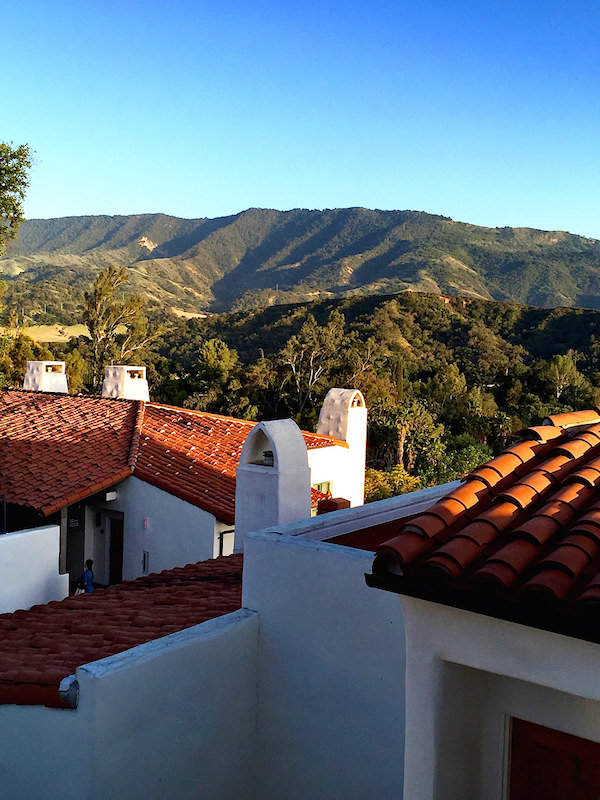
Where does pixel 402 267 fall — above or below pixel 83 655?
above

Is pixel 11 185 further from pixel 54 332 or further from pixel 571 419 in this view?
pixel 54 332

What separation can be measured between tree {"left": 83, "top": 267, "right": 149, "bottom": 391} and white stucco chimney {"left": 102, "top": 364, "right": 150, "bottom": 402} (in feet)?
68.3

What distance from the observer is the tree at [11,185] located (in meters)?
15.0

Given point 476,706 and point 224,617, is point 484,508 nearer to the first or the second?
point 476,706

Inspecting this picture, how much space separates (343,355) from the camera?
4372 cm

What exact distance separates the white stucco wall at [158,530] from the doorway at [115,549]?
12cm

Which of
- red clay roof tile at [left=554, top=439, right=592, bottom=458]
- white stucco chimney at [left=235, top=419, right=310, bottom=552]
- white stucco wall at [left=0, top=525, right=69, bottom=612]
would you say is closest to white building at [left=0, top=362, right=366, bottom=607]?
white stucco wall at [left=0, top=525, right=69, bottom=612]

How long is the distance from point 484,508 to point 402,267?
4116 inches

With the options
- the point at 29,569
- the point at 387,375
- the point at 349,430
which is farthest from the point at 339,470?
the point at 387,375

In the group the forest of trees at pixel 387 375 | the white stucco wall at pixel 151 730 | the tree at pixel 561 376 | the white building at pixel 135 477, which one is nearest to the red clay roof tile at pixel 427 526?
the white stucco wall at pixel 151 730

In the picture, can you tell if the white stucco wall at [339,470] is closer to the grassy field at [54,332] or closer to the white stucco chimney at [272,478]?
the white stucco chimney at [272,478]

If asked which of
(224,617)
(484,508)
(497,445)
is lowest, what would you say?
(497,445)

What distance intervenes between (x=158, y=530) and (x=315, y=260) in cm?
10916

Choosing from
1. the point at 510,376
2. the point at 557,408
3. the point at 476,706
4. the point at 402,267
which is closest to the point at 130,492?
the point at 476,706
